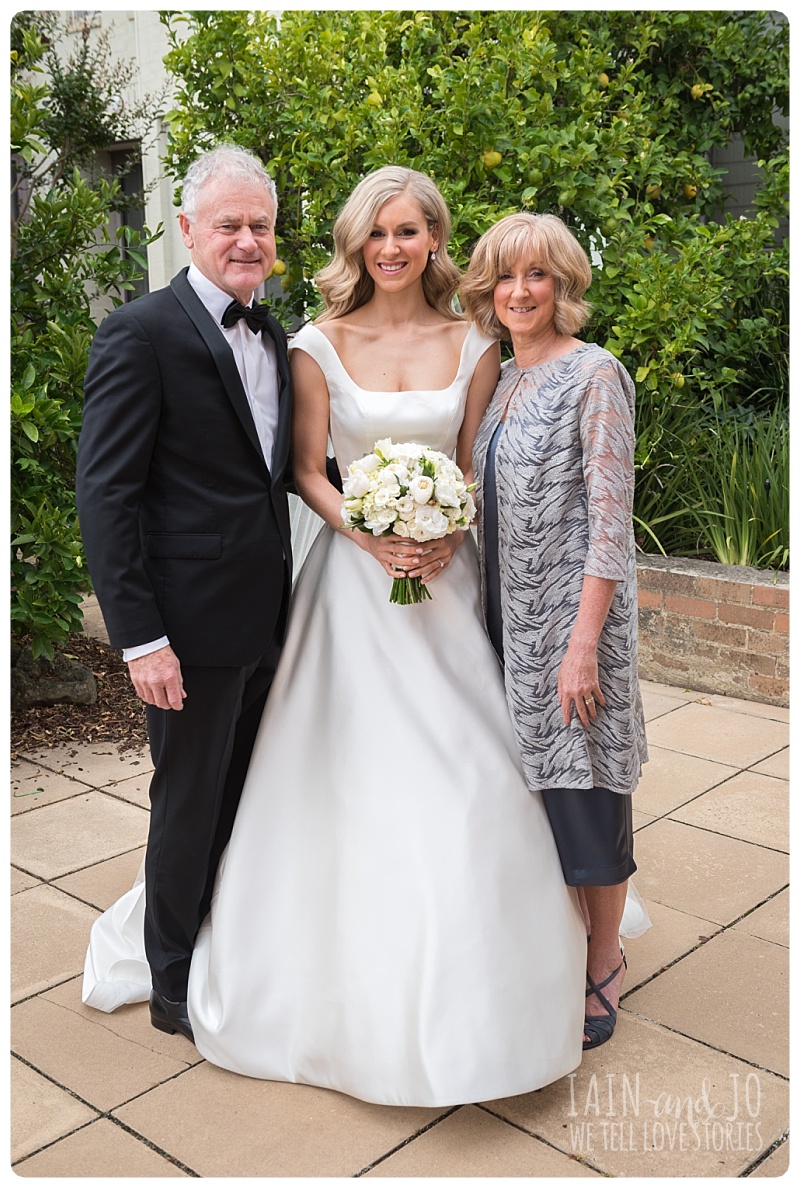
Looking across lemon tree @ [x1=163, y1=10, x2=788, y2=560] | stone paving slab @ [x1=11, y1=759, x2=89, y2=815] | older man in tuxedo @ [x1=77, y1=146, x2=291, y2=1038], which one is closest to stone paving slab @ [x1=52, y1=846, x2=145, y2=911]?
stone paving slab @ [x1=11, y1=759, x2=89, y2=815]

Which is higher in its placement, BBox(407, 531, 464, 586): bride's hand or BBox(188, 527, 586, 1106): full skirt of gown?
BBox(407, 531, 464, 586): bride's hand

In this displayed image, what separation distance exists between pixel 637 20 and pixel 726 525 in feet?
10.1

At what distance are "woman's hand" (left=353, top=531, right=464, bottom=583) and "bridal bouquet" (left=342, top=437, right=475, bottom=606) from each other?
0.12 feet

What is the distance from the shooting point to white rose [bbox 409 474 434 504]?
265 cm

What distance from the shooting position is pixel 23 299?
17.4 feet

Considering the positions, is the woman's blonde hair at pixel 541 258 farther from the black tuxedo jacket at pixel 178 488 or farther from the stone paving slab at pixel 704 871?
the stone paving slab at pixel 704 871

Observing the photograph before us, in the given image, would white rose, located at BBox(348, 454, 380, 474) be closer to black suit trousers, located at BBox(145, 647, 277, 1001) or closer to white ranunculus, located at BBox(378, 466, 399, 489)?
white ranunculus, located at BBox(378, 466, 399, 489)

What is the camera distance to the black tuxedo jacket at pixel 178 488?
106 inches

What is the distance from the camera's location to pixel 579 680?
111 inches

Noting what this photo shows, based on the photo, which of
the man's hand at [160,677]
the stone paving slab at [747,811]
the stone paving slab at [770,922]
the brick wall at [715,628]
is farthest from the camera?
the brick wall at [715,628]

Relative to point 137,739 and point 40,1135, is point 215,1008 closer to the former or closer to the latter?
point 40,1135

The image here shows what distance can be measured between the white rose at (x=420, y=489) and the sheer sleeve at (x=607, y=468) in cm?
39

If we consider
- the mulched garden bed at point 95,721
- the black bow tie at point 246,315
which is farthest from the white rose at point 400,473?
the mulched garden bed at point 95,721

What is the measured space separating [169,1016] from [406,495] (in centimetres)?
159
